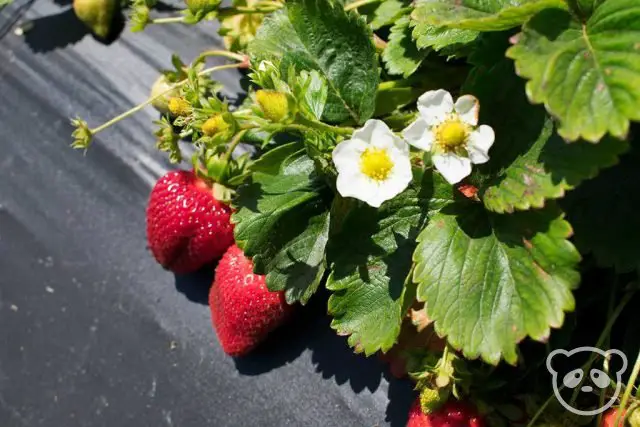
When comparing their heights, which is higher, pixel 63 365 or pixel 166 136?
pixel 166 136

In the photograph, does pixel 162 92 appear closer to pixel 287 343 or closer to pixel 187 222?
pixel 187 222

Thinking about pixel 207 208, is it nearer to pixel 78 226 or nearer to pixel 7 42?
pixel 78 226

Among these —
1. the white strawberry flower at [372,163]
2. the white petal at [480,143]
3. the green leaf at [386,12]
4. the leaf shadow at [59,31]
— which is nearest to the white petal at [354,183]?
the white strawberry flower at [372,163]

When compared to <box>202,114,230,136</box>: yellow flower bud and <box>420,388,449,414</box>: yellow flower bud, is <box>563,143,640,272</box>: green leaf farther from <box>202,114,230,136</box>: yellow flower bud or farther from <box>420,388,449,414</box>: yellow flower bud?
<box>202,114,230,136</box>: yellow flower bud

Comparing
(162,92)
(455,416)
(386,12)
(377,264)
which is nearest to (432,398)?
(455,416)

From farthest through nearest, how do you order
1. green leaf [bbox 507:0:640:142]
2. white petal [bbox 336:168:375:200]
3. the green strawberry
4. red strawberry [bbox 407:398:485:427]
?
the green strawberry, red strawberry [bbox 407:398:485:427], white petal [bbox 336:168:375:200], green leaf [bbox 507:0:640:142]

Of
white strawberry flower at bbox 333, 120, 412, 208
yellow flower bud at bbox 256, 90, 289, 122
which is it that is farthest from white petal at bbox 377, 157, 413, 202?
yellow flower bud at bbox 256, 90, 289, 122

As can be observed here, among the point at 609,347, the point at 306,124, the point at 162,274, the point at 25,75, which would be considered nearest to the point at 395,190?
the point at 306,124
